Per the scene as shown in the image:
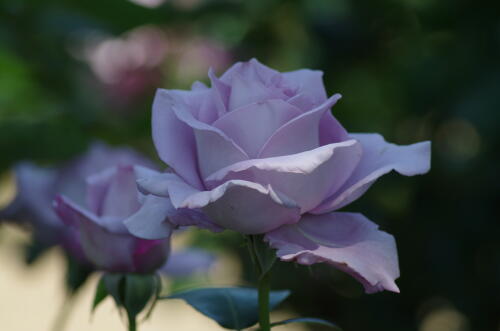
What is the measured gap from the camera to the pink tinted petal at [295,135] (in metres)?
0.35

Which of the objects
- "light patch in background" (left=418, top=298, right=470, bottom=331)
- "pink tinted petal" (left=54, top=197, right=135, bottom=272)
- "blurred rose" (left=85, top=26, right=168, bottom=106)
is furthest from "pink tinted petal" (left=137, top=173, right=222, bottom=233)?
"blurred rose" (left=85, top=26, right=168, bottom=106)

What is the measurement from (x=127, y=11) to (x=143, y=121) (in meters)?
0.44

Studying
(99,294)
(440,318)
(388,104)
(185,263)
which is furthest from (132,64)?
(99,294)

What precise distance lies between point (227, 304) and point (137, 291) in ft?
0.18

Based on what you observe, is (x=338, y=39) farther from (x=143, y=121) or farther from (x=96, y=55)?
(x=96, y=55)

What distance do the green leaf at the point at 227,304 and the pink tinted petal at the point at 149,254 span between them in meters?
0.03

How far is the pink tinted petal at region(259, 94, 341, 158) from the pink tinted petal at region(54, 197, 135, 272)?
0.13 metres

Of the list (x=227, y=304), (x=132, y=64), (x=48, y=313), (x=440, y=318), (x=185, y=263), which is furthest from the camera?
(x=48, y=313)

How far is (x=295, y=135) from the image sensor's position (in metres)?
0.36

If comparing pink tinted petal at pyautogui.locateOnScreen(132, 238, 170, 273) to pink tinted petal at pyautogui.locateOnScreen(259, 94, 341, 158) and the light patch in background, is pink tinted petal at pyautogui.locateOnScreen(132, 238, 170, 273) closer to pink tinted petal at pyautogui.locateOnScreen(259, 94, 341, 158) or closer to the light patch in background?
pink tinted petal at pyautogui.locateOnScreen(259, 94, 341, 158)

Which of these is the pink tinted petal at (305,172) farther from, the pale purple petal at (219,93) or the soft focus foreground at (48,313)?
the soft focus foreground at (48,313)

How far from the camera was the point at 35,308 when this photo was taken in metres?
2.37

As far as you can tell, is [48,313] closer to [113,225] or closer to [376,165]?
[113,225]

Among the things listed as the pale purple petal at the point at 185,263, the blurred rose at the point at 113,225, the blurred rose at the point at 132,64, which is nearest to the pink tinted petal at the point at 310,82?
the blurred rose at the point at 113,225
